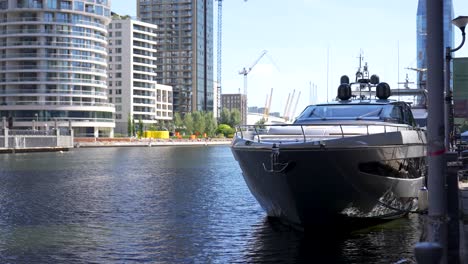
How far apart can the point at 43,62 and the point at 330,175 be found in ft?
413

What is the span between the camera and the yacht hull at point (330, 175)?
489 inches

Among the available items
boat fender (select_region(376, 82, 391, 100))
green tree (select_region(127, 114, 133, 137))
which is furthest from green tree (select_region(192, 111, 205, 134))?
boat fender (select_region(376, 82, 391, 100))

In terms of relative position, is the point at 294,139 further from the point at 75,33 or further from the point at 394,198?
the point at 75,33

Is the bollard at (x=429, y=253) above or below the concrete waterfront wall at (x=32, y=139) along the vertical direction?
above

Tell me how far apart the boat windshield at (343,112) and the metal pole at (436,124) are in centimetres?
790

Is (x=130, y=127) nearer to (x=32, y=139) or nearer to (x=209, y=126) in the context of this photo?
(x=209, y=126)

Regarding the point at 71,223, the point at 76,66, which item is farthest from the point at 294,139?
the point at 76,66

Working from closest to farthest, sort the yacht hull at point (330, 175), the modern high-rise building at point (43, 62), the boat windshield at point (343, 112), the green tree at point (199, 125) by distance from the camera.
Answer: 1. the yacht hull at point (330, 175)
2. the boat windshield at point (343, 112)
3. the modern high-rise building at point (43, 62)
4. the green tree at point (199, 125)

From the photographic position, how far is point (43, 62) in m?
130

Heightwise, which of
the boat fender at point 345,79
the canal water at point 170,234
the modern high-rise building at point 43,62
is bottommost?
the canal water at point 170,234

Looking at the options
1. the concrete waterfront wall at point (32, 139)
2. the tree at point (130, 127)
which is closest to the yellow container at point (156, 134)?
the tree at point (130, 127)

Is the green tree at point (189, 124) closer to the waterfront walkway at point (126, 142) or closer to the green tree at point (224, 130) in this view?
the green tree at point (224, 130)

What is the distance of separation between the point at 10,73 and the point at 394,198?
127401 millimetres

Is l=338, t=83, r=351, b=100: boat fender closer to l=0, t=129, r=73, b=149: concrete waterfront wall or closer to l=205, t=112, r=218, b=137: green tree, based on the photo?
l=0, t=129, r=73, b=149: concrete waterfront wall
